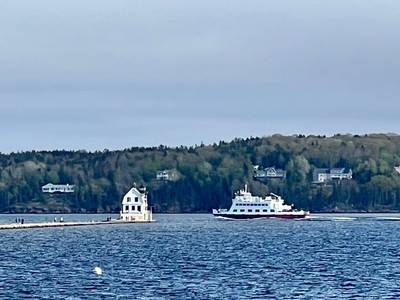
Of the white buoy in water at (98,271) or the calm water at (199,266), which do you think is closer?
the calm water at (199,266)

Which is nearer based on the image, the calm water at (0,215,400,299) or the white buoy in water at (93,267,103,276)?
the calm water at (0,215,400,299)

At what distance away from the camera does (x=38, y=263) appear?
109750 mm

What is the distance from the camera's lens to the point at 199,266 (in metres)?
107

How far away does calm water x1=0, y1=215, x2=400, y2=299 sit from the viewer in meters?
85.3

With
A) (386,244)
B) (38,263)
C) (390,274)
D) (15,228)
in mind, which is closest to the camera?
(390,274)

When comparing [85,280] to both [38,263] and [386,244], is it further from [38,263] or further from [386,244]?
[386,244]

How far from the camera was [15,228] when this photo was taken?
195750 millimetres

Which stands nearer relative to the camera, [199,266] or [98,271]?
[98,271]

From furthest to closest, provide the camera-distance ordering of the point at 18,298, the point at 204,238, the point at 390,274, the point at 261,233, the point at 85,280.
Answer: the point at 261,233 < the point at 204,238 < the point at 390,274 < the point at 85,280 < the point at 18,298

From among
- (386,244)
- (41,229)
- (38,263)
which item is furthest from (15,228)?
(38,263)

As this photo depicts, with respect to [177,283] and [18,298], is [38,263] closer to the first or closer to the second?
[177,283]

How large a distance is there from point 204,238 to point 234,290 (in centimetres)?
7691

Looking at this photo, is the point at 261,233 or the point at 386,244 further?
the point at 261,233

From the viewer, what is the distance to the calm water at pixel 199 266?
85.3 metres
